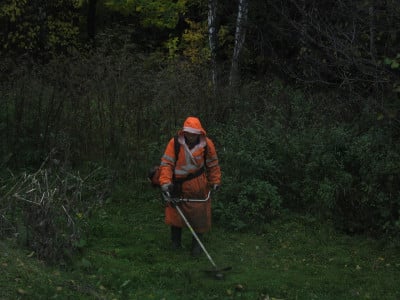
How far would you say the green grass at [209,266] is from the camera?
265 inches

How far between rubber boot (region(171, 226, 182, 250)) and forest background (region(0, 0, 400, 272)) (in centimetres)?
121

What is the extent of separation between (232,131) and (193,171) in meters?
2.73

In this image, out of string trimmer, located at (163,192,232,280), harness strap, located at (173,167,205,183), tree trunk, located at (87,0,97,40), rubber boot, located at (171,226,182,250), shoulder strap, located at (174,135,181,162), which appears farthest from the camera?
tree trunk, located at (87,0,97,40)

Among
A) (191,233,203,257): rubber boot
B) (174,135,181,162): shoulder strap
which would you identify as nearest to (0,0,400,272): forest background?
(174,135,181,162): shoulder strap

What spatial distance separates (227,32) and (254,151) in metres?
9.03

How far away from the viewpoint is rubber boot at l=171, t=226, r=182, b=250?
8.62 m

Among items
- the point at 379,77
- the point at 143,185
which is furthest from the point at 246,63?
the point at 379,77

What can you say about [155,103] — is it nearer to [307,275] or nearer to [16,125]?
[16,125]

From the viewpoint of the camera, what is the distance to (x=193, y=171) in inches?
328

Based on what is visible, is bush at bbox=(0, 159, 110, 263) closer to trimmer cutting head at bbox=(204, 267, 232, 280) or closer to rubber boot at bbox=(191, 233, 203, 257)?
rubber boot at bbox=(191, 233, 203, 257)

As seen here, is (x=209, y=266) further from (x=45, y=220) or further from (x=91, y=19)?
(x=91, y=19)

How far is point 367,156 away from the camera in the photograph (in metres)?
9.69

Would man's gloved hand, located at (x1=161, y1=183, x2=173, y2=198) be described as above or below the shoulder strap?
below

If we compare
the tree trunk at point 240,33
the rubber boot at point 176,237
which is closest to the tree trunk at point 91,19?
the tree trunk at point 240,33
